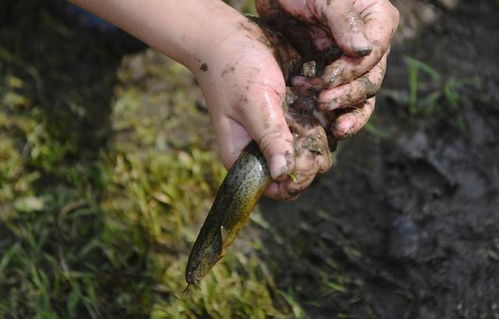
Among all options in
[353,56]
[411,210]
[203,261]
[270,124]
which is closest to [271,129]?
[270,124]

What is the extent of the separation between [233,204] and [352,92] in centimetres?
52

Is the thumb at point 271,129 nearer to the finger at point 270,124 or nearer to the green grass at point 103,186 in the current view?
the finger at point 270,124

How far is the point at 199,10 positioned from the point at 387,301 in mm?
1321

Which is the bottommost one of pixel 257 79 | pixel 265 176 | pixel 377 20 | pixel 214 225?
pixel 214 225

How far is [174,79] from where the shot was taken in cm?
378

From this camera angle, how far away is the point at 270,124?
7.85ft

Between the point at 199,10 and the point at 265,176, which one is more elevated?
the point at 199,10

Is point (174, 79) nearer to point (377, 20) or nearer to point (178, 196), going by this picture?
point (178, 196)

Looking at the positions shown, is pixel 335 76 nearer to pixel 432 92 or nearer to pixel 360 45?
pixel 360 45

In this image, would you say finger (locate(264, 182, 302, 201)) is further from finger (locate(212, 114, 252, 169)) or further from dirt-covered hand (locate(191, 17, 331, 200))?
finger (locate(212, 114, 252, 169))

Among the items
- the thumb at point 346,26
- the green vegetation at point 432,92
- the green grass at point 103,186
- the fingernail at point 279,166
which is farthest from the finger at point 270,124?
the green vegetation at point 432,92

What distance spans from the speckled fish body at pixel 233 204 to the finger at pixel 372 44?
0.34 meters

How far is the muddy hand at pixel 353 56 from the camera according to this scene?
2.42 metres

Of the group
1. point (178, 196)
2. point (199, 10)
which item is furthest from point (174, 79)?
point (199, 10)
